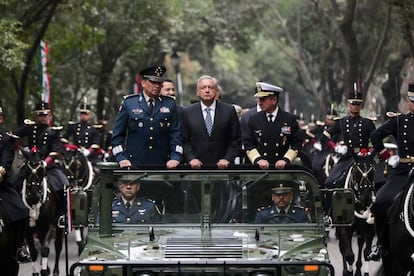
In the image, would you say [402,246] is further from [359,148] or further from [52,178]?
[52,178]

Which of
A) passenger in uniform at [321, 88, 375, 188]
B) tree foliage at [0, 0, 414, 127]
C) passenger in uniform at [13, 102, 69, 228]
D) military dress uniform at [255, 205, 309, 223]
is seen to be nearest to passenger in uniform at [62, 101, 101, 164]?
tree foliage at [0, 0, 414, 127]

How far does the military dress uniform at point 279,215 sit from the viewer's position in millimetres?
10695

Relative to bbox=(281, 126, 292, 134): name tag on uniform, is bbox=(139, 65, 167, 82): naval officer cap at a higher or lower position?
higher

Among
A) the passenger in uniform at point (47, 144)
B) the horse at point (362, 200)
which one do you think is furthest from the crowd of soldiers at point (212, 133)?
the passenger in uniform at point (47, 144)

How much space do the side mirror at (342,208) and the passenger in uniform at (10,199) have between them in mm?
5077

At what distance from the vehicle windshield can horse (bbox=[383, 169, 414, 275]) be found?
2388 millimetres

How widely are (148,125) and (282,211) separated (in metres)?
2.75

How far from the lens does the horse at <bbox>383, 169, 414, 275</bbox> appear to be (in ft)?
42.3

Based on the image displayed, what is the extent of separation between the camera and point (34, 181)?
1795 centimetres

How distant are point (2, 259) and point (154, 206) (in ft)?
11.9

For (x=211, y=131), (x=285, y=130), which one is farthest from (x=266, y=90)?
→ (x=211, y=131)

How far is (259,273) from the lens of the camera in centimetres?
913

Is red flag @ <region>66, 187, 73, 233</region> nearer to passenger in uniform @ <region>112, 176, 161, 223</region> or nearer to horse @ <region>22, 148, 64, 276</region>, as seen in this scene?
passenger in uniform @ <region>112, 176, 161, 223</region>

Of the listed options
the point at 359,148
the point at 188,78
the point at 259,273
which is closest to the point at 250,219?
the point at 259,273
